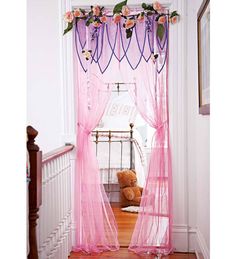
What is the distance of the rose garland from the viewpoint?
13.0ft

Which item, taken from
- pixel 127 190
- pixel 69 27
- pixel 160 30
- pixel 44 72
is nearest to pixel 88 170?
pixel 44 72

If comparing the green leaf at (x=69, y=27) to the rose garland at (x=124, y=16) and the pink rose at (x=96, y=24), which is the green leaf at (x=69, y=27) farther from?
the pink rose at (x=96, y=24)

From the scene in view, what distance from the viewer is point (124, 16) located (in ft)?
13.1

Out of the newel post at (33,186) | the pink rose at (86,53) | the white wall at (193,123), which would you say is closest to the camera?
the newel post at (33,186)

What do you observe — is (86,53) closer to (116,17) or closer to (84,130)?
(116,17)

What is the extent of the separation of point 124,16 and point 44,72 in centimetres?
95

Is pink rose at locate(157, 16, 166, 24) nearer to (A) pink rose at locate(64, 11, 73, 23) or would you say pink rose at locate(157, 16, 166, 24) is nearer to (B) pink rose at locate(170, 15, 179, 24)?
(B) pink rose at locate(170, 15, 179, 24)

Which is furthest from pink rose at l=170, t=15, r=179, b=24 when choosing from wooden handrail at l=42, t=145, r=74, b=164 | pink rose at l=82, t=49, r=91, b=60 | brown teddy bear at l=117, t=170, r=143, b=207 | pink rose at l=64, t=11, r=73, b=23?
brown teddy bear at l=117, t=170, r=143, b=207

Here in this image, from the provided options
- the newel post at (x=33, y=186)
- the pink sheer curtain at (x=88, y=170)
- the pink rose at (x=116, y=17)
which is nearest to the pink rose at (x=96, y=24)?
the pink rose at (x=116, y=17)

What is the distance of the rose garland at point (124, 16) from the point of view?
13.0 feet

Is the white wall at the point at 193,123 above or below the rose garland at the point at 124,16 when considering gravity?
below
